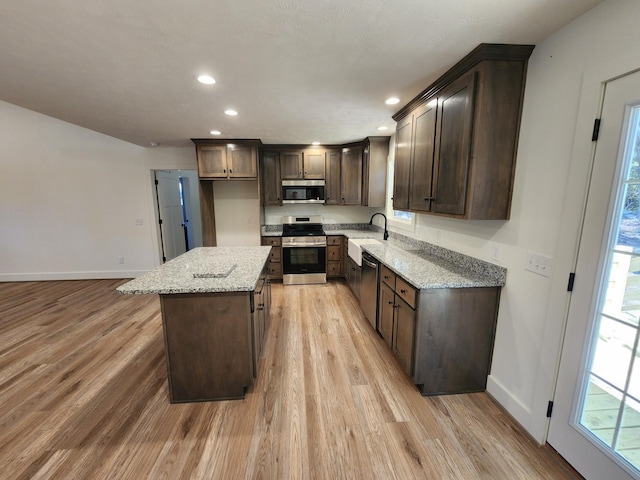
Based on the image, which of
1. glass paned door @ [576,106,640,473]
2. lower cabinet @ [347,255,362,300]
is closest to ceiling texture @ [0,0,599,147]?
glass paned door @ [576,106,640,473]

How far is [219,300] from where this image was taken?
1771mm

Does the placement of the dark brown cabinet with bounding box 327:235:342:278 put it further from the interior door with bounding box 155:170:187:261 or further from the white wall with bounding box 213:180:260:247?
the interior door with bounding box 155:170:187:261

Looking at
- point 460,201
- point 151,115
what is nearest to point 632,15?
point 460,201

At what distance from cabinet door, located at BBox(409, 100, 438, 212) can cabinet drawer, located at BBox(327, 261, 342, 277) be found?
2.21m

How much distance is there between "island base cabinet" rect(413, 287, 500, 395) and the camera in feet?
6.04

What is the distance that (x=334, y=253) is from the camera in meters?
4.45

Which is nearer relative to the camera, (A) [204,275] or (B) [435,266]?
(A) [204,275]

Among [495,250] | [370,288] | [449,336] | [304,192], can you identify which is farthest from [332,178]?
[449,336]

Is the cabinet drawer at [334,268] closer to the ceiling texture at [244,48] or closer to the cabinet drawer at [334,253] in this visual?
the cabinet drawer at [334,253]

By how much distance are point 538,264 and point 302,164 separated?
361 cm

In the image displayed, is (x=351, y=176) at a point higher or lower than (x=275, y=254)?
higher

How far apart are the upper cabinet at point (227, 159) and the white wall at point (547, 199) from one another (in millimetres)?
3429

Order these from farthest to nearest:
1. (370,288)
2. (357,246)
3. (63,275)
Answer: (63,275), (357,246), (370,288)

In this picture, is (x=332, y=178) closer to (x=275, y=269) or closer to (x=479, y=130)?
(x=275, y=269)
